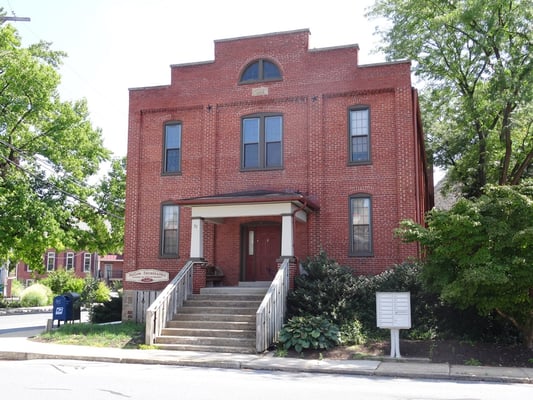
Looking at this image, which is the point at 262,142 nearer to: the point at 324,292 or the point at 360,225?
the point at 360,225

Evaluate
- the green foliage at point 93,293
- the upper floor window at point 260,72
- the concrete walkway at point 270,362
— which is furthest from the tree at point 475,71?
the green foliage at point 93,293

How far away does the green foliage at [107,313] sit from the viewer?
20.5 meters

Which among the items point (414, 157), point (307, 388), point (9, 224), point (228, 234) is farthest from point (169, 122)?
point (307, 388)

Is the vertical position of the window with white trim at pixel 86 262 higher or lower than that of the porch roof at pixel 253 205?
lower

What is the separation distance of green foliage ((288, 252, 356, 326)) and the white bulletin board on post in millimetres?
1807

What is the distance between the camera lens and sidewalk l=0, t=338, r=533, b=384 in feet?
37.3

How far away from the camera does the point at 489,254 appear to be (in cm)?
1263

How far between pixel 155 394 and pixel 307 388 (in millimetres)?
2654

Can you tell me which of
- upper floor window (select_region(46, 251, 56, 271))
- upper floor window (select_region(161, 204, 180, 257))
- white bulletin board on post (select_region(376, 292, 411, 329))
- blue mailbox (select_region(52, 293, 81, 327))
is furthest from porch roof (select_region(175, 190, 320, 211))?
upper floor window (select_region(46, 251, 56, 271))

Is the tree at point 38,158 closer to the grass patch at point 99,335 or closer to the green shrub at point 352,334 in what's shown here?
the grass patch at point 99,335

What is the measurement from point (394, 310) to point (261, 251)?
6812mm

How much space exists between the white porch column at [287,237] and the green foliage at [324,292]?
2.31 feet

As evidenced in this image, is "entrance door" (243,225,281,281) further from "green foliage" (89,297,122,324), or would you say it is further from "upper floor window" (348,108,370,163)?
"green foliage" (89,297,122,324)

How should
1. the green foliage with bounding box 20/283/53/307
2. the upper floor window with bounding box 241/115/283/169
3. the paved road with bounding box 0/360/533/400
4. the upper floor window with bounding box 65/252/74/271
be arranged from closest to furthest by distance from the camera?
the paved road with bounding box 0/360/533/400
the upper floor window with bounding box 241/115/283/169
the green foliage with bounding box 20/283/53/307
the upper floor window with bounding box 65/252/74/271
